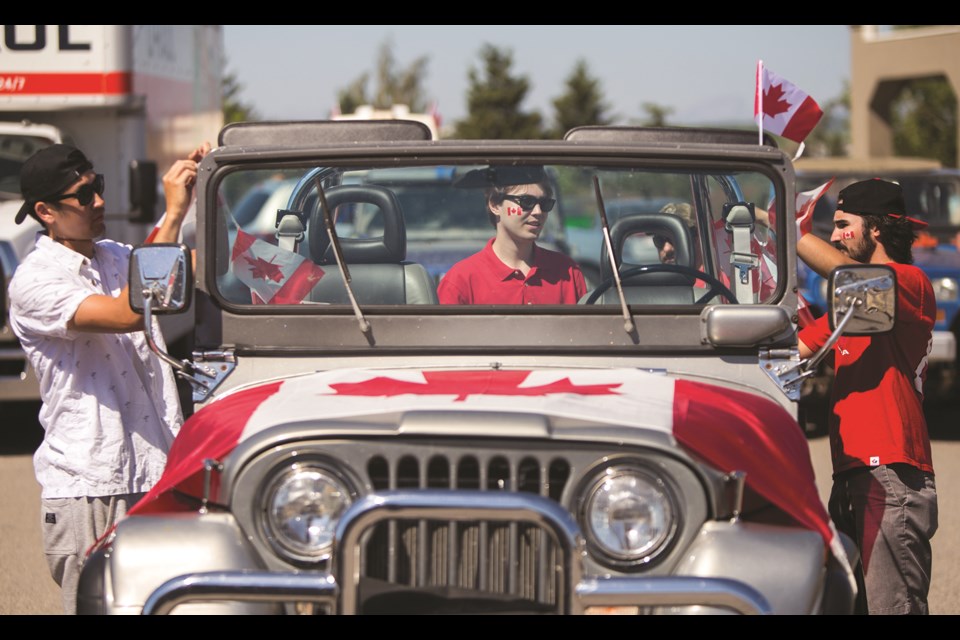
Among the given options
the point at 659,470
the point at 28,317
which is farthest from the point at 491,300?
the point at 28,317

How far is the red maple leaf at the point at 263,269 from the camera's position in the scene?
12.9 ft

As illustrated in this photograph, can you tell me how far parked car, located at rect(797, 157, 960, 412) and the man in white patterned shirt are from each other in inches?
226

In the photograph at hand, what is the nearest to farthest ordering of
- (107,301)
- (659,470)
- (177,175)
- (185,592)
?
(185,592) < (659,470) < (107,301) < (177,175)

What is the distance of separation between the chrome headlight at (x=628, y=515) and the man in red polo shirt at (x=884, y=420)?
1.20 m

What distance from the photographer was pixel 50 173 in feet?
13.1

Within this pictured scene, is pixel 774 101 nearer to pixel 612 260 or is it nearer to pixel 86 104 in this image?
pixel 612 260

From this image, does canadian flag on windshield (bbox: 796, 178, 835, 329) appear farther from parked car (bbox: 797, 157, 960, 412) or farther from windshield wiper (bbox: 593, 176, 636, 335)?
parked car (bbox: 797, 157, 960, 412)

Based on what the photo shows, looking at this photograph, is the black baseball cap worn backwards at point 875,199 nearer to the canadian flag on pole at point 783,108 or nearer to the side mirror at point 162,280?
the canadian flag on pole at point 783,108

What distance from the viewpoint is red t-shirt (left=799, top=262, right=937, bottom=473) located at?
3.99m

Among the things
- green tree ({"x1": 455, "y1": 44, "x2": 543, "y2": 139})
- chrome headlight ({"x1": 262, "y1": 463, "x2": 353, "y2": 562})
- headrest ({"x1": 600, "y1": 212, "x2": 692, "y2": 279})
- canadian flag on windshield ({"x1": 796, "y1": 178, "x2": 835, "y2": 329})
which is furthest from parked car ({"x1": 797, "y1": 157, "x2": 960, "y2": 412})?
green tree ({"x1": 455, "y1": 44, "x2": 543, "y2": 139})

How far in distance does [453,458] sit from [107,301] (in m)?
1.31

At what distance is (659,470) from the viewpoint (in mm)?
2975

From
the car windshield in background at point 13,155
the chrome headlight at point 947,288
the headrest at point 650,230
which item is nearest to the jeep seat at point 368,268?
the headrest at point 650,230
